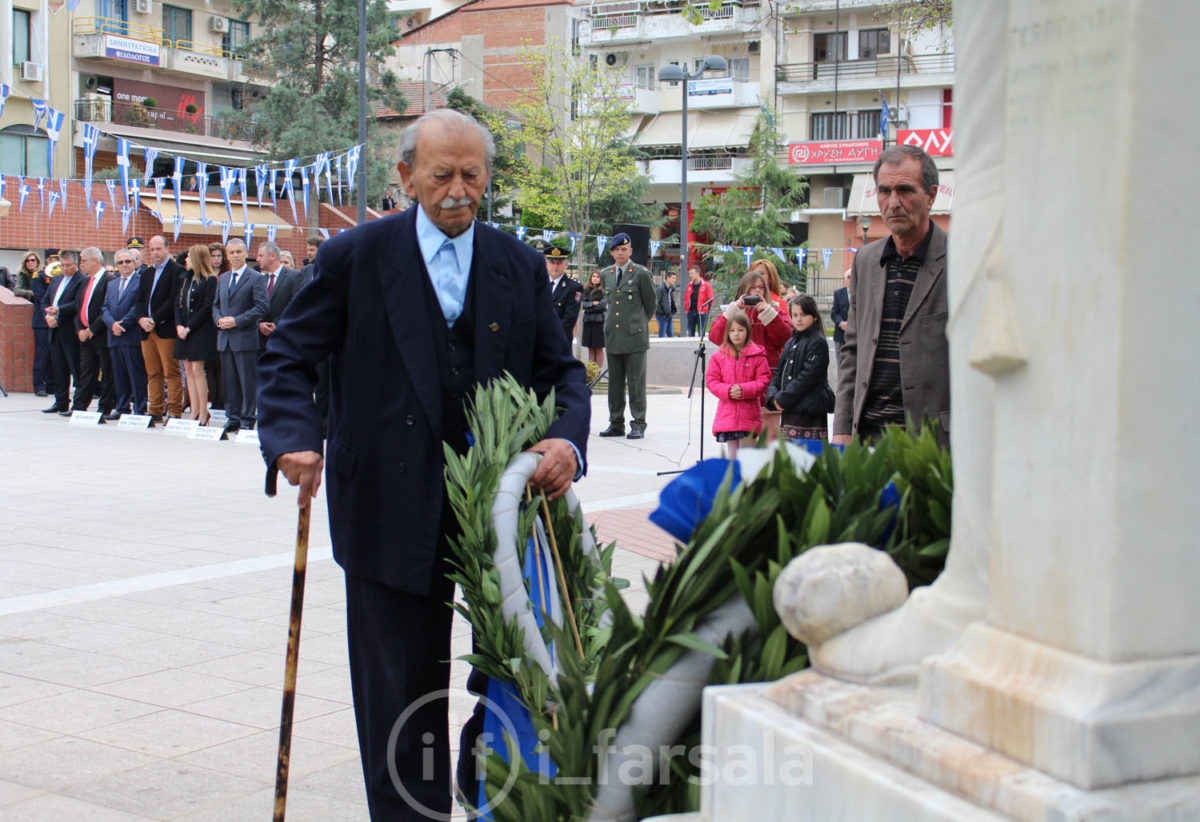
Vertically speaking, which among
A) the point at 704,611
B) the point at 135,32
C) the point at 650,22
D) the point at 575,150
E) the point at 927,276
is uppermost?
the point at 650,22

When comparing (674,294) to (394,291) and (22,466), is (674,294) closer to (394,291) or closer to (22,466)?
(22,466)

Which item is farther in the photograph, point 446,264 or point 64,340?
point 64,340

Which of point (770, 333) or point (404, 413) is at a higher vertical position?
point (770, 333)

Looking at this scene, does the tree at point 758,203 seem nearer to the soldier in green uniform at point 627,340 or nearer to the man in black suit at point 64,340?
the man in black suit at point 64,340

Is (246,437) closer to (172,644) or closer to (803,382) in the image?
(803,382)

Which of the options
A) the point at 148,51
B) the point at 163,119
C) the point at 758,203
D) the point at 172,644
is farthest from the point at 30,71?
the point at 172,644

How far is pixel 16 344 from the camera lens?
2041 cm

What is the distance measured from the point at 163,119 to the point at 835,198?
2496 centimetres

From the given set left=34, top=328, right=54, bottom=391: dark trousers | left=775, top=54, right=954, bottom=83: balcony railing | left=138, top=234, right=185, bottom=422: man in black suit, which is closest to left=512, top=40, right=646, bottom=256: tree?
left=775, top=54, right=954, bottom=83: balcony railing

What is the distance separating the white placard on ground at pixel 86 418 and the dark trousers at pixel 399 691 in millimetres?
13556

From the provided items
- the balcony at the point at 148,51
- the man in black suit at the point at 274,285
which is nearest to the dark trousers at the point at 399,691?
the man in black suit at the point at 274,285

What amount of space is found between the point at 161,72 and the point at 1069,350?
54486mm

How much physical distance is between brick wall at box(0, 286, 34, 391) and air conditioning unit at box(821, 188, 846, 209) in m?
33.8

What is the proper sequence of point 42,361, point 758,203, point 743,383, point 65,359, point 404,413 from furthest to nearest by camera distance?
1. point 758,203
2. point 42,361
3. point 65,359
4. point 743,383
5. point 404,413
